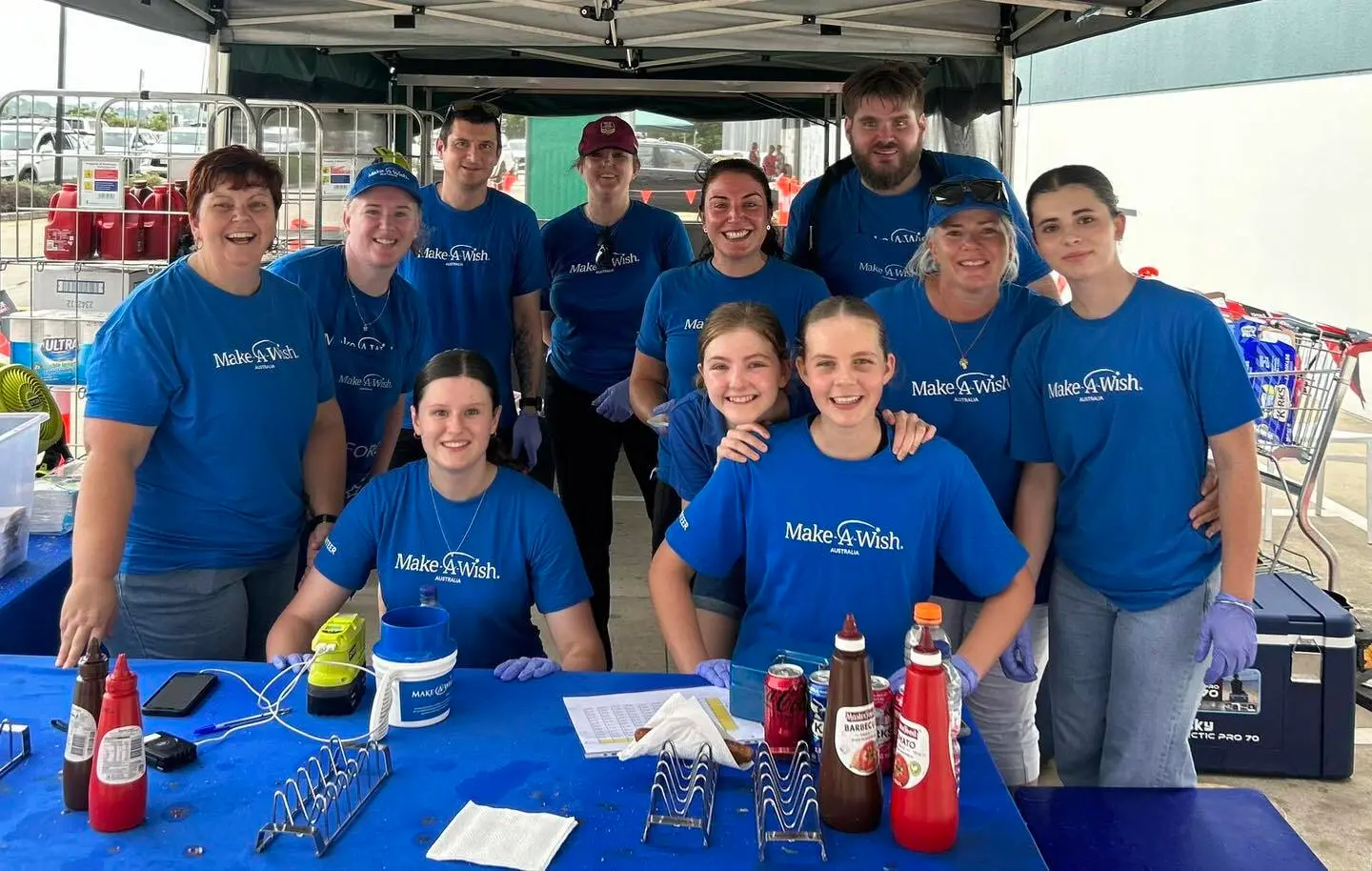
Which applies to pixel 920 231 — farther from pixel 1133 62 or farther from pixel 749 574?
pixel 1133 62

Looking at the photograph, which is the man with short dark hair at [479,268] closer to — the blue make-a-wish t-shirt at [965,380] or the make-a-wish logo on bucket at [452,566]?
the make-a-wish logo on bucket at [452,566]

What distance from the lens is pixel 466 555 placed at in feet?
8.07

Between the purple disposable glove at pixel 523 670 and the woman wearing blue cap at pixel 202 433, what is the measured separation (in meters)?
0.86

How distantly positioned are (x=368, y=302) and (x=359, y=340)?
117 millimetres

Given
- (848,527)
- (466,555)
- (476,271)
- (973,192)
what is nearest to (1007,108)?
(476,271)

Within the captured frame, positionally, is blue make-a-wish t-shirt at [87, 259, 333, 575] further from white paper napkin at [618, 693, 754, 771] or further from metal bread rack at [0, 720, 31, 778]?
white paper napkin at [618, 693, 754, 771]

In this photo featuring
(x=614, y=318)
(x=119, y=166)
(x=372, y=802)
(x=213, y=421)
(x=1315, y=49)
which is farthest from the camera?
(x=1315, y=49)

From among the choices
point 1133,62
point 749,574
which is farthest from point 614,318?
point 1133,62

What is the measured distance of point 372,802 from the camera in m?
1.68

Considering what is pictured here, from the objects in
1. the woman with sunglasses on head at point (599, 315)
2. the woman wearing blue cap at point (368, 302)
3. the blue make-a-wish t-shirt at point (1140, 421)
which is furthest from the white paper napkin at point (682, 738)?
the woman with sunglasses on head at point (599, 315)

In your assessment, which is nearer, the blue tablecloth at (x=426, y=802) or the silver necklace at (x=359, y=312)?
the blue tablecloth at (x=426, y=802)

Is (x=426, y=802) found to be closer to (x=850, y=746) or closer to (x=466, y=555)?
(x=850, y=746)

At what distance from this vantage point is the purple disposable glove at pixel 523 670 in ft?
6.99

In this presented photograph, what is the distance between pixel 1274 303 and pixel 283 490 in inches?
435
